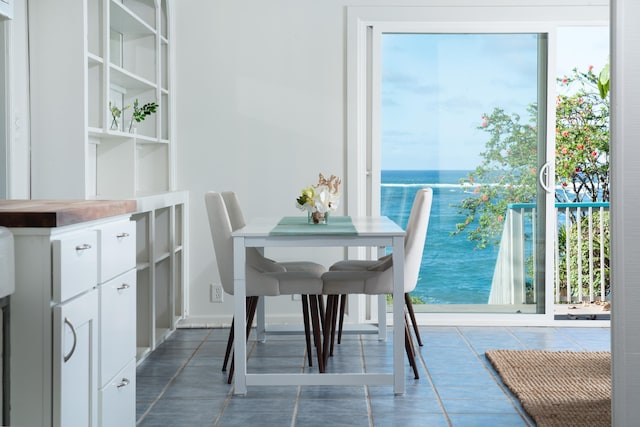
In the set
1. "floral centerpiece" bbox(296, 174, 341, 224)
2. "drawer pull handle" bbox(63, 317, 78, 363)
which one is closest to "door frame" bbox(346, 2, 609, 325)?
"floral centerpiece" bbox(296, 174, 341, 224)

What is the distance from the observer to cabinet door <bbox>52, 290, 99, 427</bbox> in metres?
2.03

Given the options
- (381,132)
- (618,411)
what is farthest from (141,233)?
(618,411)

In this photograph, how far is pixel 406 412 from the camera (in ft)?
11.2

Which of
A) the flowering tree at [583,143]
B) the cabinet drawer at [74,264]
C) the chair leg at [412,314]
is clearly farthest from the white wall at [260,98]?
the cabinet drawer at [74,264]

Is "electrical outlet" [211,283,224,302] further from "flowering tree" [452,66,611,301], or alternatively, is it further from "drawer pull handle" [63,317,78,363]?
"drawer pull handle" [63,317,78,363]

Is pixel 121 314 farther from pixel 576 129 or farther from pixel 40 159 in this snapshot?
pixel 576 129

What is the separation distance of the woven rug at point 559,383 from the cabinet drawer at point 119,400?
161 centimetres

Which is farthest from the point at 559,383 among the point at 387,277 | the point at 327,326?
the point at 327,326

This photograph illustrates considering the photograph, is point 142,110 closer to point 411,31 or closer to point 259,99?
point 259,99

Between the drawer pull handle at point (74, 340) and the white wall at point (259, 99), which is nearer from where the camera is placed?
the drawer pull handle at point (74, 340)

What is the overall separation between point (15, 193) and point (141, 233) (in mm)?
1120

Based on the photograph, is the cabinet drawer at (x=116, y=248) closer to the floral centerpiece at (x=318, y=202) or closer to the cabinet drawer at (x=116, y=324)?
the cabinet drawer at (x=116, y=324)

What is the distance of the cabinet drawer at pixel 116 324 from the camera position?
8.04ft

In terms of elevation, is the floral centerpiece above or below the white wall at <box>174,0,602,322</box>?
below
